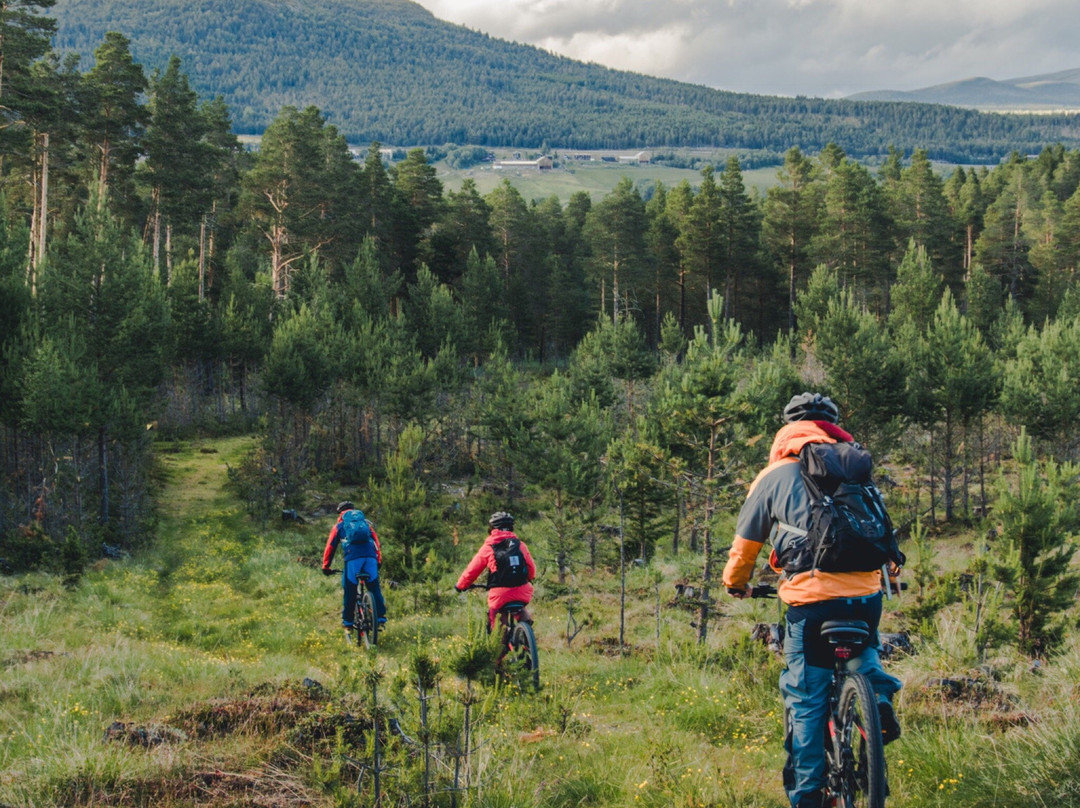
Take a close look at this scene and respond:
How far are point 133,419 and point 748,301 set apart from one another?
54301 mm

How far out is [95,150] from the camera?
35969mm

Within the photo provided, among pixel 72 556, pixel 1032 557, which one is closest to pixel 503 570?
pixel 1032 557

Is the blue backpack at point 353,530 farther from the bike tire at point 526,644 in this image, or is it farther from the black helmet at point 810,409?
the black helmet at point 810,409

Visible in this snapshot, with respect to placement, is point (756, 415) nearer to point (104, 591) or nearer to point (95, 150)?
point (104, 591)

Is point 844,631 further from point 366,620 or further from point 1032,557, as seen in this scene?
point 1032,557

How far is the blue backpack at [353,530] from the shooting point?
35.8 feet

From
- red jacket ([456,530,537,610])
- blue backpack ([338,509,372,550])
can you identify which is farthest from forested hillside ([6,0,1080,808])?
blue backpack ([338,509,372,550])

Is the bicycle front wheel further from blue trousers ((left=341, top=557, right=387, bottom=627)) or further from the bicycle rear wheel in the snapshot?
blue trousers ((left=341, top=557, right=387, bottom=627))

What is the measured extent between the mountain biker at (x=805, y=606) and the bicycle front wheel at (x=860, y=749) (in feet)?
0.33

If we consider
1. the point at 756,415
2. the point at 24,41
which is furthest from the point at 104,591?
the point at 24,41

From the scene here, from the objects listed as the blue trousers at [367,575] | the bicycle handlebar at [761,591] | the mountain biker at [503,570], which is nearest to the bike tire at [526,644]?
the mountain biker at [503,570]

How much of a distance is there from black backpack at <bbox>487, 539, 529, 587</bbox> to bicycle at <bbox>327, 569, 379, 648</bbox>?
3.23m

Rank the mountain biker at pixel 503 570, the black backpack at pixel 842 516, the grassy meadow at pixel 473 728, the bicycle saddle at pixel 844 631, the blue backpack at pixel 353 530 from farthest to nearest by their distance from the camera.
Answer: the blue backpack at pixel 353 530 → the mountain biker at pixel 503 570 → the grassy meadow at pixel 473 728 → the bicycle saddle at pixel 844 631 → the black backpack at pixel 842 516

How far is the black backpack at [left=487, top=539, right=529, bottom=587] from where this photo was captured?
8.41m
